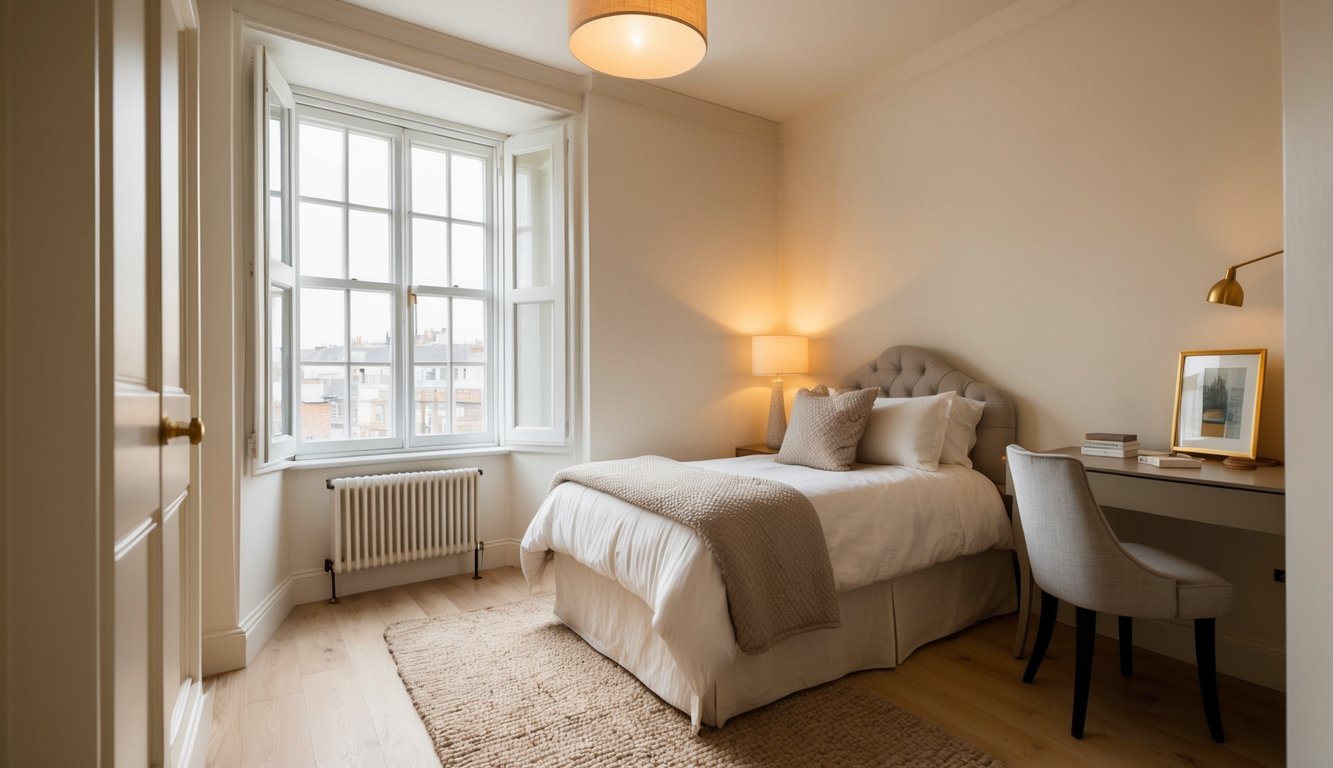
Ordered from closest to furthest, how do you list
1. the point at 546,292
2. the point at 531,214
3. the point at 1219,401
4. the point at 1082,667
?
the point at 1082,667 → the point at 1219,401 → the point at 546,292 → the point at 531,214

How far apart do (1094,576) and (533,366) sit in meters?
2.90

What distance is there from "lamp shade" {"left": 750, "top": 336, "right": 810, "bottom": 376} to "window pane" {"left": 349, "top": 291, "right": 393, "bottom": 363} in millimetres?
2221

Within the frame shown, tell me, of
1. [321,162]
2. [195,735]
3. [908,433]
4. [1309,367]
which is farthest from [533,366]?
[1309,367]

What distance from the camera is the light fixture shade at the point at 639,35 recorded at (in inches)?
76.2

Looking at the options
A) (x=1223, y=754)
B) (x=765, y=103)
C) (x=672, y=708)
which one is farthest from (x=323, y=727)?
(x=765, y=103)

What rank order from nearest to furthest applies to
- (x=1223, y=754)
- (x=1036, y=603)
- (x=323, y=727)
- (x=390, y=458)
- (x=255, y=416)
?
(x=1223, y=754) → (x=323, y=727) → (x=255, y=416) → (x=1036, y=603) → (x=390, y=458)

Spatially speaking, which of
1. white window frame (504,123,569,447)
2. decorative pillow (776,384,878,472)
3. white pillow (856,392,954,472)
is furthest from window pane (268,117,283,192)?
white pillow (856,392,954,472)

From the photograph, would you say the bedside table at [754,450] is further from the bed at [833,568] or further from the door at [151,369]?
the door at [151,369]

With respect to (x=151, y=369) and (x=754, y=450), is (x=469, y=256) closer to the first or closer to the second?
(x=754, y=450)

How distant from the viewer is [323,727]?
211cm

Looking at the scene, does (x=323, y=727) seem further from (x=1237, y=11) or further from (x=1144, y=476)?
(x=1237, y=11)

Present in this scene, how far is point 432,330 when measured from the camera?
12.6 ft

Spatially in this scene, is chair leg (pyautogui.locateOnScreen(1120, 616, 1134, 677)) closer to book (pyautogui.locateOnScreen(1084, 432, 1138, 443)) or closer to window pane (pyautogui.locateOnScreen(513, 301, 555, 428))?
book (pyautogui.locateOnScreen(1084, 432, 1138, 443))

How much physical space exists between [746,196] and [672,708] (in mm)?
3199
